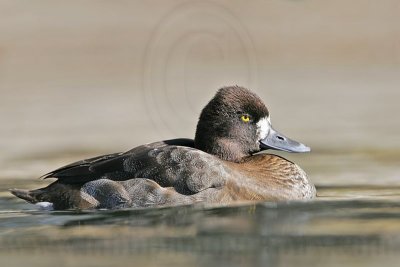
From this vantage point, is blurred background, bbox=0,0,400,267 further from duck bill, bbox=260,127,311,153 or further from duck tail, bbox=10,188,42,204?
duck bill, bbox=260,127,311,153

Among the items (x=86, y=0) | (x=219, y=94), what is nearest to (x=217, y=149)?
(x=219, y=94)

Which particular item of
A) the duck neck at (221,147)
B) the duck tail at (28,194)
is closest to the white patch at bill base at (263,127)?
the duck neck at (221,147)

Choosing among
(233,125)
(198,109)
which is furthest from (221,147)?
(198,109)

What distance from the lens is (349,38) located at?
69.8 feet

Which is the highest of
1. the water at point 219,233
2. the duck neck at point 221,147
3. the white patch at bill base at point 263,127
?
the white patch at bill base at point 263,127

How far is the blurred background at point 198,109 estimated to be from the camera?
8.91 metres

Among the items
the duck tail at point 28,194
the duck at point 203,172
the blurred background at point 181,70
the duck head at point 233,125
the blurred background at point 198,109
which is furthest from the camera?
the blurred background at point 181,70

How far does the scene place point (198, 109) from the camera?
56.6 ft

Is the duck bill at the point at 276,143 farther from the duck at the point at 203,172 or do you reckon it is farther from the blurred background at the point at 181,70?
the blurred background at the point at 181,70

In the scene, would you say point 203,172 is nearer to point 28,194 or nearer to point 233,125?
point 233,125

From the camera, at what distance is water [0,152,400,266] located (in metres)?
8.39

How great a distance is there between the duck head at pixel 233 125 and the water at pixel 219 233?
2.58 feet

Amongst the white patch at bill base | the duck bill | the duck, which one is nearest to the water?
the duck

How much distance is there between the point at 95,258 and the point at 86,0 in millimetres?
15083
